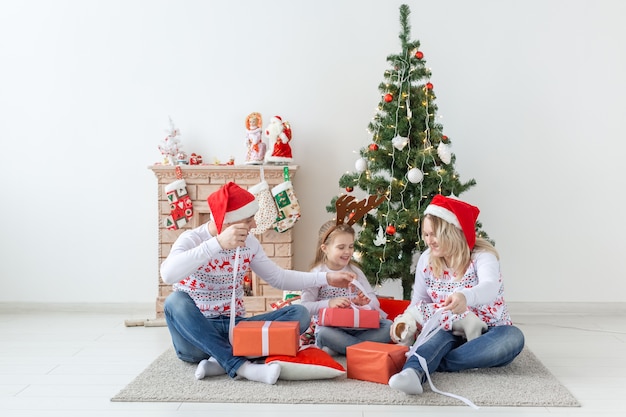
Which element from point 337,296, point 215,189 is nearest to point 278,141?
point 215,189

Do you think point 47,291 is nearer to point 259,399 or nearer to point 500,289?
point 259,399

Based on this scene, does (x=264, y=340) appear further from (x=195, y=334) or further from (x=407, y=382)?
(x=407, y=382)

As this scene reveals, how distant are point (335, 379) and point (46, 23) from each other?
287 cm

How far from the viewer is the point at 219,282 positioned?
279 cm

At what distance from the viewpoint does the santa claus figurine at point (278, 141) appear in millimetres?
3893

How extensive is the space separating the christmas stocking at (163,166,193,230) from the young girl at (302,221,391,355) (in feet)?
3.31

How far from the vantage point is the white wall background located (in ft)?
13.3

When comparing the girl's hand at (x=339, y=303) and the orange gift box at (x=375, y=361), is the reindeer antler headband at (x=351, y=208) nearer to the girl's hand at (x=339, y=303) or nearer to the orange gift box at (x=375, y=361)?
the girl's hand at (x=339, y=303)

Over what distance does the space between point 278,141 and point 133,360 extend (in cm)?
149

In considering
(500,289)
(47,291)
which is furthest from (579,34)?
(47,291)

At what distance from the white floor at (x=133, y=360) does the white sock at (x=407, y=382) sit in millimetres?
81

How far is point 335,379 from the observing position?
256 cm

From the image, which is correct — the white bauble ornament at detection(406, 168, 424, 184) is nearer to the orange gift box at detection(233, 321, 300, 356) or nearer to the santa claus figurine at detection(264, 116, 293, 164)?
the santa claus figurine at detection(264, 116, 293, 164)

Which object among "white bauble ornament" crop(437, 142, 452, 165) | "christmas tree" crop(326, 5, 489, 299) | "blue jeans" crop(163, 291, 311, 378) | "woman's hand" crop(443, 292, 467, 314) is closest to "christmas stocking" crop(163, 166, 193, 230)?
"christmas tree" crop(326, 5, 489, 299)
